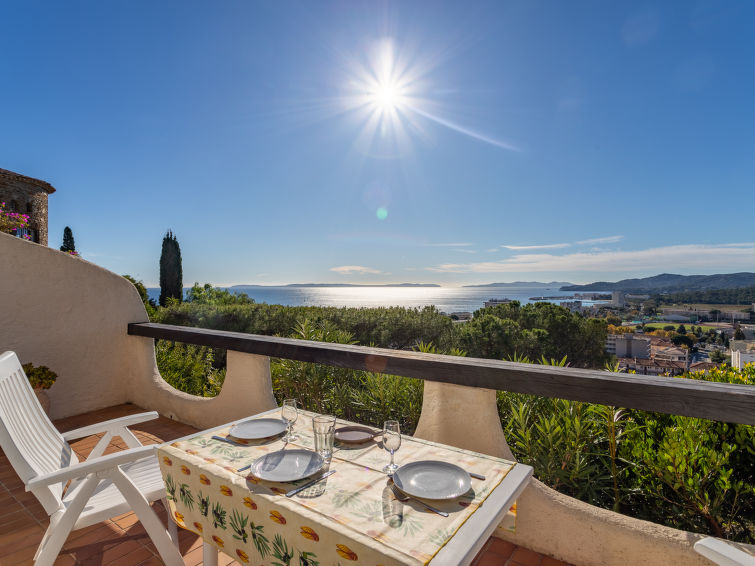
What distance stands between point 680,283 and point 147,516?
9463 mm

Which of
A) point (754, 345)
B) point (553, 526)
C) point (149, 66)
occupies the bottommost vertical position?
point (553, 526)

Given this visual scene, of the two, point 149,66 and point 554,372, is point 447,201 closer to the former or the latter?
point 149,66

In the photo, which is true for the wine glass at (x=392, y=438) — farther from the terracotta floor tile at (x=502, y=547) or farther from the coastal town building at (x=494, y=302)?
the coastal town building at (x=494, y=302)

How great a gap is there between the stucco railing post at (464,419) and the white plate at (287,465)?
87cm

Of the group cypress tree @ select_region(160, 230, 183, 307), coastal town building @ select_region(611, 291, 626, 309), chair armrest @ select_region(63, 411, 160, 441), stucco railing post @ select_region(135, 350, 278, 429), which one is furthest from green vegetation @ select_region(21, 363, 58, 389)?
cypress tree @ select_region(160, 230, 183, 307)

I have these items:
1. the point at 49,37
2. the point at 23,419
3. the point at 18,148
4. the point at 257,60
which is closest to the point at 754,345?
the point at 23,419

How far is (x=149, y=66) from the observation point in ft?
22.3

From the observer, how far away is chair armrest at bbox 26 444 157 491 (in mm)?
1357

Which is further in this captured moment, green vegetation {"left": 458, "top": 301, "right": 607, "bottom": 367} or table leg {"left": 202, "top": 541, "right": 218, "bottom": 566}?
green vegetation {"left": 458, "top": 301, "right": 607, "bottom": 367}

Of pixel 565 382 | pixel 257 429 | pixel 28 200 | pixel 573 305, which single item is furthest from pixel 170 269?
pixel 565 382

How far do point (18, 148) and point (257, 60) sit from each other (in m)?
22.6

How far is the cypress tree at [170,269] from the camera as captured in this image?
54.5 ft

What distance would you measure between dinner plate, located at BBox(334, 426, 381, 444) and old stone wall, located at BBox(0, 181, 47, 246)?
2580 centimetres

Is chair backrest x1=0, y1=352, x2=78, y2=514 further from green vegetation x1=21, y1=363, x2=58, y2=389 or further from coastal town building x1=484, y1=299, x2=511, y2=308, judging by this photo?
coastal town building x1=484, y1=299, x2=511, y2=308
